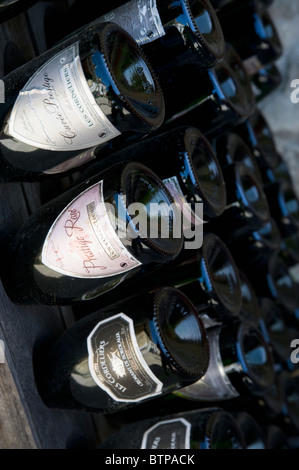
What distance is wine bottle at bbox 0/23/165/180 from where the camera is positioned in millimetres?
655

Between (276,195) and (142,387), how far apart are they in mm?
876

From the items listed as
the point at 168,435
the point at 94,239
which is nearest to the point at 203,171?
the point at 94,239

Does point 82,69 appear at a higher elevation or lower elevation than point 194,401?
higher

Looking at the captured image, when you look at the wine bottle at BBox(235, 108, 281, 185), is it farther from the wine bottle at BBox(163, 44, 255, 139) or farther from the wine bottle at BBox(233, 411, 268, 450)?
the wine bottle at BBox(233, 411, 268, 450)

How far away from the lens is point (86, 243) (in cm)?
69

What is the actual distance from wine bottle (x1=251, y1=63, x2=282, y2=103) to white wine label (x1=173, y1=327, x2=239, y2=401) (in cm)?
89

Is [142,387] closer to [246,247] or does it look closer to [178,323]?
[178,323]

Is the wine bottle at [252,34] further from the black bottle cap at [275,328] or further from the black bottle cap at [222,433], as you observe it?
the black bottle cap at [222,433]

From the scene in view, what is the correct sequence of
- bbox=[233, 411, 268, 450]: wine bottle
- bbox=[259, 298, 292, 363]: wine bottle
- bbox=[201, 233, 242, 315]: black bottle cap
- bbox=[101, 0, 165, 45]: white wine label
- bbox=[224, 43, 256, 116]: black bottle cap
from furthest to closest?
bbox=[259, 298, 292, 363]: wine bottle
bbox=[224, 43, 256, 116]: black bottle cap
bbox=[233, 411, 268, 450]: wine bottle
bbox=[201, 233, 242, 315]: black bottle cap
bbox=[101, 0, 165, 45]: white wine label

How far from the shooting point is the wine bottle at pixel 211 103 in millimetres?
976

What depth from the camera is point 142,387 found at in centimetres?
74

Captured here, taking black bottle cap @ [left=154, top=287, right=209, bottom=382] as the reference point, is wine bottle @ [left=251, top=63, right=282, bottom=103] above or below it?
above

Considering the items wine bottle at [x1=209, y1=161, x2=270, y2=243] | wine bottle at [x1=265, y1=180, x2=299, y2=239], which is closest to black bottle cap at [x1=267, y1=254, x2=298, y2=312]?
wine bottle at [x1=265, y1=180, x2=299, y2=239]

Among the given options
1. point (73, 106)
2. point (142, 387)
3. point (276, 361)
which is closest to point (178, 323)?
point (142, 387)
